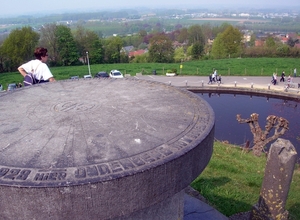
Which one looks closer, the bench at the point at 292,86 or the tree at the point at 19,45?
the bench at the point at 292,86

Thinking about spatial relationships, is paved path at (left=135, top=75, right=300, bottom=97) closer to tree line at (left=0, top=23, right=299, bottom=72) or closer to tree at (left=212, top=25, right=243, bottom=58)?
tree line at (left=0, top=23, right=299, bottom=72)

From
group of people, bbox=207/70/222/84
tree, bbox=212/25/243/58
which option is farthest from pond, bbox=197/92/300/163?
tree, bbox=212/25/243/58

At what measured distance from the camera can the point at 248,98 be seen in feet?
68.6

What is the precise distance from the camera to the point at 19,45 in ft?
130

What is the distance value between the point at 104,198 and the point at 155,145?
89 centimetres

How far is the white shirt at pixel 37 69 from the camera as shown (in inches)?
227

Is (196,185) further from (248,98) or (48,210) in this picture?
(248,98)

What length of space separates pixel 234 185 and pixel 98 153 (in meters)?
5.56

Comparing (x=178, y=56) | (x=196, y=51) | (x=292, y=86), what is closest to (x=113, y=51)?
(x=178, y=56)

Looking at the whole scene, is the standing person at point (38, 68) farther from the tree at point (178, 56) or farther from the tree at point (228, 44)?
the tree at point (228, 44)

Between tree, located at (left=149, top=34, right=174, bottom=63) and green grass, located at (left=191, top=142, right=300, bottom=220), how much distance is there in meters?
37.3

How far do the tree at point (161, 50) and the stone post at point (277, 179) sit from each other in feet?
139

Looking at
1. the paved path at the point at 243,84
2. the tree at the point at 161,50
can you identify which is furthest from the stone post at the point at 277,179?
the tree at the point at 161,50

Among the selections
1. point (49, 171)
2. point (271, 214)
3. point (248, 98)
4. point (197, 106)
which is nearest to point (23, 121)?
point (49, 171)
